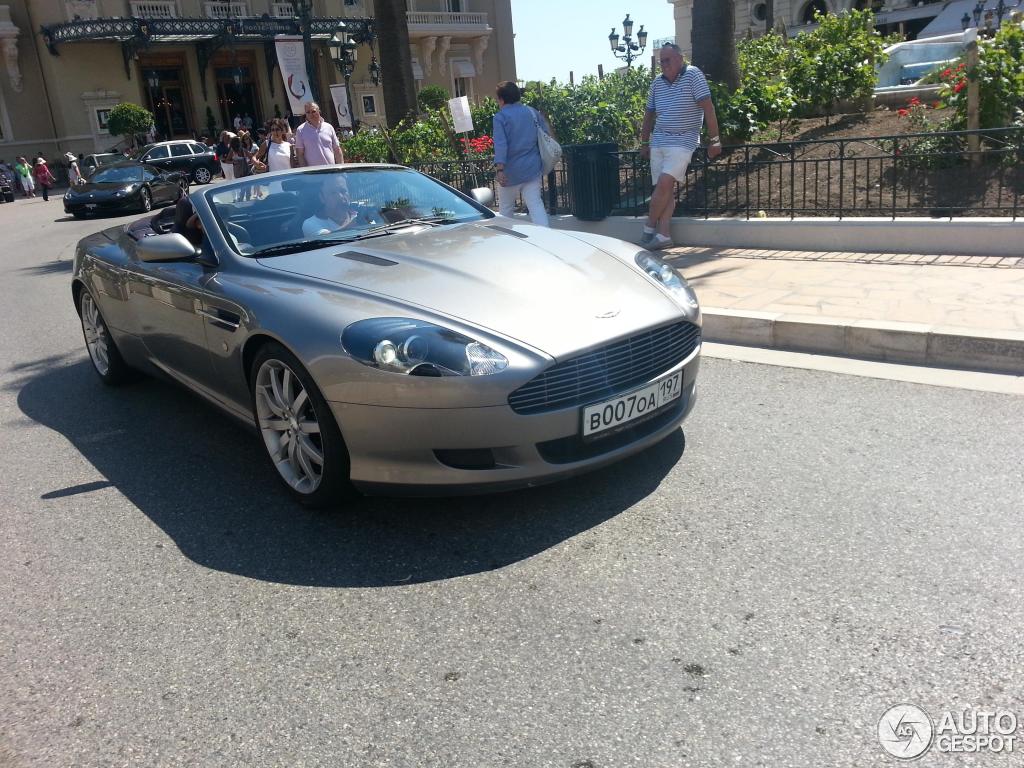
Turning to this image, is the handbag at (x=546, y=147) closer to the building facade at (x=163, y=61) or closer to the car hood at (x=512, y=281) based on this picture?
the car hood at (x=512, y=281)

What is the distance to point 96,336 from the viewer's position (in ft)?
20.2

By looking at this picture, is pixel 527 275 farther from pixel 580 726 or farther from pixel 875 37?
pixel 875 37

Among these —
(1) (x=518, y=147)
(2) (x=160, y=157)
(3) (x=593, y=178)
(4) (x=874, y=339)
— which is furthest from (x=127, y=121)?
(4) (x=874, y=339)

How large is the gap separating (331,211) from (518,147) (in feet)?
14.0

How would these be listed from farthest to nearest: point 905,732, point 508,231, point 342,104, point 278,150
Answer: point 342,104 < point 278,150 < point 508,231 < point 905,732

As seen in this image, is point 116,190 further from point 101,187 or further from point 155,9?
point 155,9

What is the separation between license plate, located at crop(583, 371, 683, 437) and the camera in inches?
135

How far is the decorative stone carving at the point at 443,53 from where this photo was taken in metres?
48.7

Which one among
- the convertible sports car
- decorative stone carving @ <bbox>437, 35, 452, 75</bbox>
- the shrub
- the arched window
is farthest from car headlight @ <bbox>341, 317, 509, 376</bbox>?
the arched window

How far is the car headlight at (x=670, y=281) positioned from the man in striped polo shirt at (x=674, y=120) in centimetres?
419

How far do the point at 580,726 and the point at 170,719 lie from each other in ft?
3.88

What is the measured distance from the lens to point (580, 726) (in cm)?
236

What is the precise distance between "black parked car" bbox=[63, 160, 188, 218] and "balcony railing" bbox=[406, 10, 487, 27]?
2545 cm

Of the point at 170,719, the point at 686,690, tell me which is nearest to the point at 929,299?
the point at 686,690
